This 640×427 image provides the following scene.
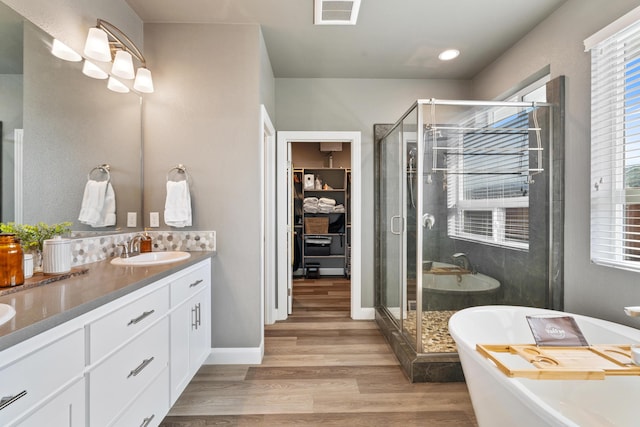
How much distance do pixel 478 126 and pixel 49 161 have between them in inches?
104

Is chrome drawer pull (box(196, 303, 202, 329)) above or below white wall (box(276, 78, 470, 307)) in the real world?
below

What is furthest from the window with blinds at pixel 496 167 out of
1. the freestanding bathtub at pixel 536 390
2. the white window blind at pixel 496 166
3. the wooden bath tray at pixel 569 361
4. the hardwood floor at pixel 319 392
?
the hardwood floor at pixel 319 392

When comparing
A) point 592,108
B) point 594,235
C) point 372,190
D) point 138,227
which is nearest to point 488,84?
point 592,108

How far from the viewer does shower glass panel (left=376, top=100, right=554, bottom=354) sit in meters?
2.07

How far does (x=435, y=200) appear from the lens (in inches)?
84.1

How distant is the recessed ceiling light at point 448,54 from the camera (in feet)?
8.72

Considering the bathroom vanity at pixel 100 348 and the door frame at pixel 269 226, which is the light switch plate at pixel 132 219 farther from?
the door frame at pixel 269 226

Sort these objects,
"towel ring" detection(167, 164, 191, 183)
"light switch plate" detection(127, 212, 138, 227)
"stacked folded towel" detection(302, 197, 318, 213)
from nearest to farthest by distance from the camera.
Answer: "light switch plate" detection(127, 212, 138, 227) → "towel ring" detection(167, 164, 191, 183) → "stacked folded towel" detection(302, 197, 318, 213)

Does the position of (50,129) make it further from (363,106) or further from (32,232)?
(363,106)

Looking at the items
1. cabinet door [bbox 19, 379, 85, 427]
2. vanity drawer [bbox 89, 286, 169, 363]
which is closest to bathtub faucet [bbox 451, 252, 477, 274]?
vanity drawer [bbox 89, 286, 169, 363]

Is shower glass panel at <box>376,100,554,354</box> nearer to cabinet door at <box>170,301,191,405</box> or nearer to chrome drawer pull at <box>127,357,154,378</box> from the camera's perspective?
cabinet door at <box>170,301,191,405</box>

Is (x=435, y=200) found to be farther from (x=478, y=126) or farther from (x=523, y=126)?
(x=523, y=126)

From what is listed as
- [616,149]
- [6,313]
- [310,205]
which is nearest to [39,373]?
[6,313]

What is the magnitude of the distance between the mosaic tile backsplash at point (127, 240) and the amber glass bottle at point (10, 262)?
1.68 ft
